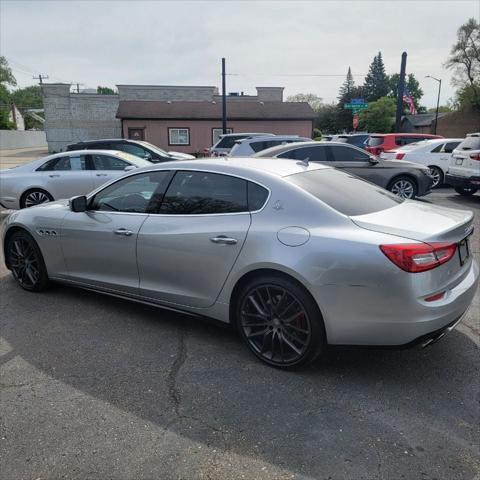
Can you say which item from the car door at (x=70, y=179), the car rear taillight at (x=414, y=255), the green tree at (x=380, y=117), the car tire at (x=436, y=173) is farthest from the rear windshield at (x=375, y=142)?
the green tree at (x=380, y=117)

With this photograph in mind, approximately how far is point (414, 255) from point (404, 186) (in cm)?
766

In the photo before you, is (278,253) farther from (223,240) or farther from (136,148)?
(136,148)

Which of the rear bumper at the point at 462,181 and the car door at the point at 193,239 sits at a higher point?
the car door at the point at 193,239

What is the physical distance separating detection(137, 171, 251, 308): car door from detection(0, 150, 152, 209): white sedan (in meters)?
5.87

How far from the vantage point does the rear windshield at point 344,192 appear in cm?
334

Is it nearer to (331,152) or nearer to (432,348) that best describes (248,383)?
(432,348)

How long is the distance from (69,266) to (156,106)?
104 ft

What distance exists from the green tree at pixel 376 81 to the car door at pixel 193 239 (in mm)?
92528

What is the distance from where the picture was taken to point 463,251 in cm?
330

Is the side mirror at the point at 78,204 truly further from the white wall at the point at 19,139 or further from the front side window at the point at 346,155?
the white wall at the point at 19,139

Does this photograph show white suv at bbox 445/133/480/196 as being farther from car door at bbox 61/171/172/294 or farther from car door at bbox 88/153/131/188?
car door at bbox 61/171/172/294

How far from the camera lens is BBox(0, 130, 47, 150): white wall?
53344mm

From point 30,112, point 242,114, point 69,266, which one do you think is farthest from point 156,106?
point 30,112

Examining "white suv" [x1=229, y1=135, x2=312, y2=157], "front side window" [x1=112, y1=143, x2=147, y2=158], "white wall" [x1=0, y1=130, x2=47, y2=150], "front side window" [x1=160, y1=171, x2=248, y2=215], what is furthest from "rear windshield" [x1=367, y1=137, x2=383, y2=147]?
"white wall" [x1=0, y1=130, x2=47, y2=150]
